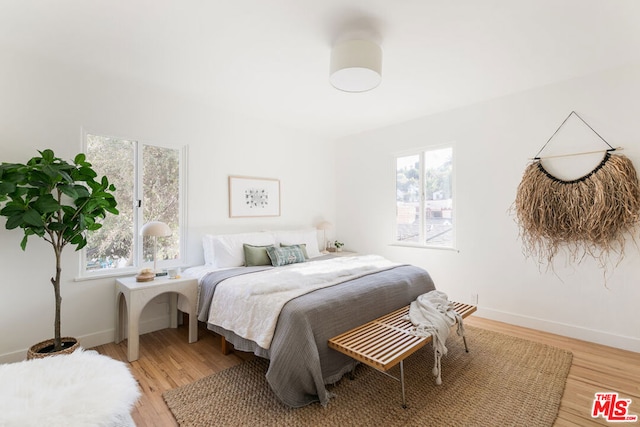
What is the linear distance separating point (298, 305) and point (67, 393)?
4.10 feet

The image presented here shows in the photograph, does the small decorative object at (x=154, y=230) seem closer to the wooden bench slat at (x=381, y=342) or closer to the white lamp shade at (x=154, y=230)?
the white lamp shade at (x=154, y=230)

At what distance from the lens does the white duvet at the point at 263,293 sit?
7.16 feet

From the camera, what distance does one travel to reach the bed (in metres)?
1.95

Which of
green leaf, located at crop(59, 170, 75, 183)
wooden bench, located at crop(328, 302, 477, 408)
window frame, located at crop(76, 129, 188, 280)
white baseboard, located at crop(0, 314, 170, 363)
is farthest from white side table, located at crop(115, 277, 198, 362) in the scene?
wooden bench, located at crop(328, 302, 477, 408)

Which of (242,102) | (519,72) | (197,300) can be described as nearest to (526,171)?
(519,72)

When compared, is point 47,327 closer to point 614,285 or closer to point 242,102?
point 242,102

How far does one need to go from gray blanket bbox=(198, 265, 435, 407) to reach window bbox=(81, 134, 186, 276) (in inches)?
39.9

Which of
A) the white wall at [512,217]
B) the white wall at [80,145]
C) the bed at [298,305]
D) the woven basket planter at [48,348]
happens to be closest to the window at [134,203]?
the white wall at [80,145]

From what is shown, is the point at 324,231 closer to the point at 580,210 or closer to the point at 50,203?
the point at 580,210

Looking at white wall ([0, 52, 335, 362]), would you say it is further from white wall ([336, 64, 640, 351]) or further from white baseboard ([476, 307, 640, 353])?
white baseboard ([476, 307, 640, 353])

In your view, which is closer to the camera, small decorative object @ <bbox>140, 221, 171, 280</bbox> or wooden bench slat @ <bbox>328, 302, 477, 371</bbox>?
wooden bench slat @ <bbox>328, 302, 477, 371</bbox>

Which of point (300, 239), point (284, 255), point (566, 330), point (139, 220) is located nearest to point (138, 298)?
point (139, 220)

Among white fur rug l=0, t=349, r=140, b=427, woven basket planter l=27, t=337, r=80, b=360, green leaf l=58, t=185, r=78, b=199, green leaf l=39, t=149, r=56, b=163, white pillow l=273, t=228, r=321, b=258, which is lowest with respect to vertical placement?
woven basket planter l=27, t=337, r=80, b=360

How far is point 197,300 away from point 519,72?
3757 millimetres
